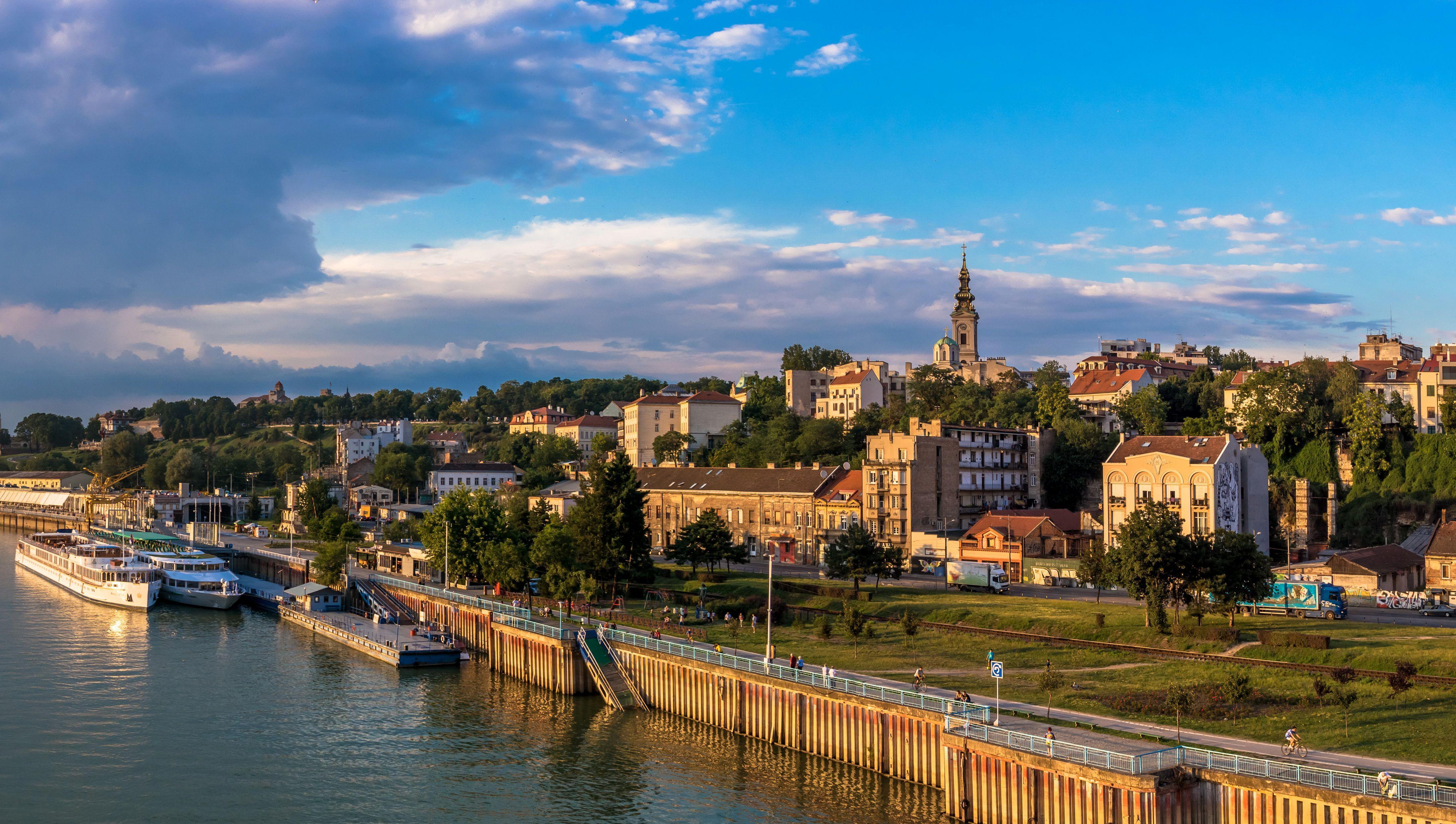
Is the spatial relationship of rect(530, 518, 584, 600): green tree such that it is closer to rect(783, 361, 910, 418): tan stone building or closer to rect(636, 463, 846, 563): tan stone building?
rect(636, 463, 846, 563): tan stone building

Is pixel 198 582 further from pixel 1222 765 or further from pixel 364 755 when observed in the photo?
pixel 1222 765

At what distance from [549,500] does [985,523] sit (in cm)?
5446

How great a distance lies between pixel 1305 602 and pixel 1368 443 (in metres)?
46.9

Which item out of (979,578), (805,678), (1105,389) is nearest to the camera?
(805,678)

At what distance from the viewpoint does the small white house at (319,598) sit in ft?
322

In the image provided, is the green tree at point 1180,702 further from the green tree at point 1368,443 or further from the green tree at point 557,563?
the green tree at point 1368,443

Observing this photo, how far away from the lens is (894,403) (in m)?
161

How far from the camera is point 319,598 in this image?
99188 millimetres

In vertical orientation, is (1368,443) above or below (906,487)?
above

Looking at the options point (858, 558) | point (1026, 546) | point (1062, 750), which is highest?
point (858, 558)

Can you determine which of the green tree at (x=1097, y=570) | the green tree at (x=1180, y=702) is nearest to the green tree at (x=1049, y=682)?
the green tree at (x=1180, y=702)

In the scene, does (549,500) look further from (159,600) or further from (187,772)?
(187,772)

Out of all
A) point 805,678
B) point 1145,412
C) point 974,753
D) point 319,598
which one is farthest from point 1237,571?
point 1145,412

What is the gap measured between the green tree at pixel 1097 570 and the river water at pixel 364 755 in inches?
909
